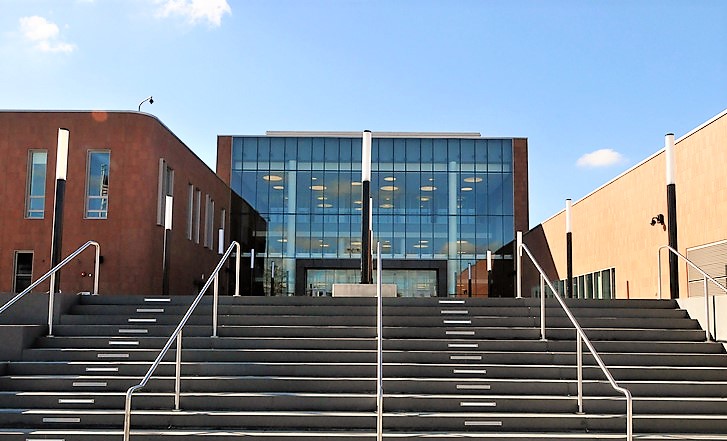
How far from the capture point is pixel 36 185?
844 inches

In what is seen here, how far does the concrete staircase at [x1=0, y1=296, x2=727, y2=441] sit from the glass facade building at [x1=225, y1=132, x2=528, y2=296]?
86.0 feet

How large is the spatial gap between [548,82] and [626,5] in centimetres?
271

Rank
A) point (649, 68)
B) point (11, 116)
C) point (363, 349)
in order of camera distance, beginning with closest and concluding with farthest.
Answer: point (363, 349), point (649, 68), point (11, 116)

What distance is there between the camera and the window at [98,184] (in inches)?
850

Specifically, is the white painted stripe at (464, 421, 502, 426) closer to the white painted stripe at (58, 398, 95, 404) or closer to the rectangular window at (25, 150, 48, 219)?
the white painted stripe at (58, 398, 95, 404)

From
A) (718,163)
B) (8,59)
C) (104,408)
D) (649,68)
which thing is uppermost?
(649,68)

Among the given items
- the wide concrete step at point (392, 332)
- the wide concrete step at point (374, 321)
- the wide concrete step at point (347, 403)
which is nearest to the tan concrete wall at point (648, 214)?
the wide concrete step at point (374, 321)

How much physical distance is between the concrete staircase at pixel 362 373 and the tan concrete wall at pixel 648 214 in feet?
21.7

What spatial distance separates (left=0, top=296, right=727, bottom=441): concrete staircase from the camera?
768cm

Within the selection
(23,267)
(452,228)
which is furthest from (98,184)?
(452,228)

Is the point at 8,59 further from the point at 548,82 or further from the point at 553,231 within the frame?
the point at 553,231

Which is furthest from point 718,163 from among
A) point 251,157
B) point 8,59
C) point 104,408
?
point 251,157

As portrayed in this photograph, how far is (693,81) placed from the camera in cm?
1853

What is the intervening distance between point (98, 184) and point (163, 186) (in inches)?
81.4
